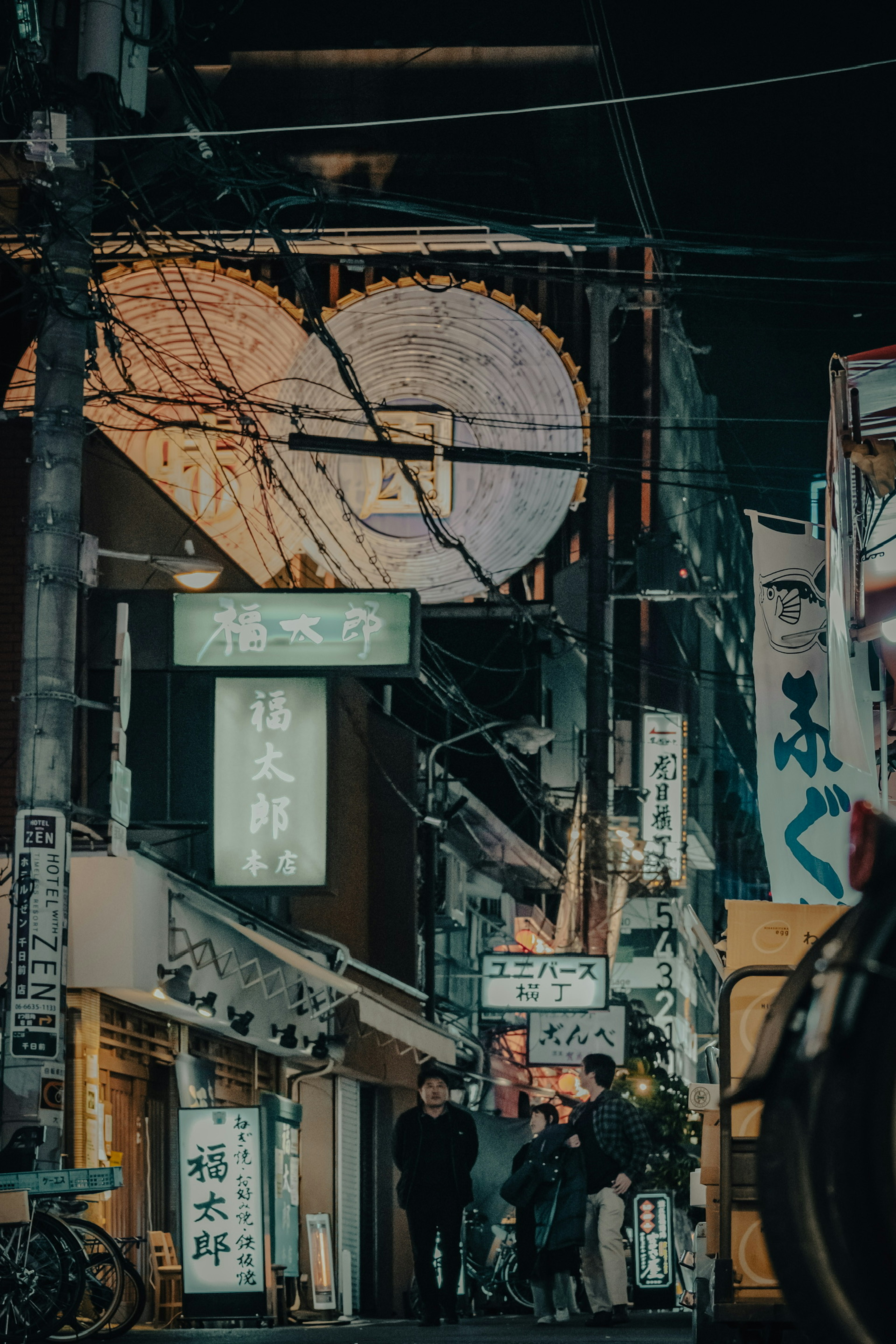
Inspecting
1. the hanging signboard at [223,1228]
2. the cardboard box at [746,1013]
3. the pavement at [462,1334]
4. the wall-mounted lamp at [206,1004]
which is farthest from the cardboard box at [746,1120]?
the wall-mounted lamp at [206,1004]

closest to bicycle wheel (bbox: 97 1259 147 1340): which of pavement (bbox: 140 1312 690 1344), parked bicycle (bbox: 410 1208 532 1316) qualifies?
pavement (bbox: 140 1312 690 1344)

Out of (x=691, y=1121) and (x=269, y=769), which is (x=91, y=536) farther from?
(x=691, y=1121)

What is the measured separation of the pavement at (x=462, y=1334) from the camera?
12273 millimetres

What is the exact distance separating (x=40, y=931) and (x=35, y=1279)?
247cm

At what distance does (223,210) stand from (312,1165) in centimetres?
1947

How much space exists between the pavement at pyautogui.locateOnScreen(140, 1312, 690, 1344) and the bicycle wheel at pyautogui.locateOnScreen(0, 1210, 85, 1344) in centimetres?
130

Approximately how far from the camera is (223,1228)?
50.5 ft

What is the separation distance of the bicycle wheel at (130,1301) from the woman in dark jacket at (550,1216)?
3042 millimetres

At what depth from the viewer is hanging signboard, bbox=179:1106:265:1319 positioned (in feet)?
50.3

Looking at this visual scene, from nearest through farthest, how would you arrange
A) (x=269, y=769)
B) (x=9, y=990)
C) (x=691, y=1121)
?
(x=9, y=990) → (x=269, y=769) → (x=691, y=1121)

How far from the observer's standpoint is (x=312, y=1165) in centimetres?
2447

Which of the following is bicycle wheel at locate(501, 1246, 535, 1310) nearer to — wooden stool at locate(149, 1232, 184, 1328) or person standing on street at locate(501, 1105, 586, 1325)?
wooden stool at locate(149, 1232, 184, 1328)

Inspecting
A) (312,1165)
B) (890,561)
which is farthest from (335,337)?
(890,561)

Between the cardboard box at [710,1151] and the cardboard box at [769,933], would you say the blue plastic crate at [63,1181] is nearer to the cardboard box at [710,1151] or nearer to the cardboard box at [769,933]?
the cardboard box at [710,1151]
